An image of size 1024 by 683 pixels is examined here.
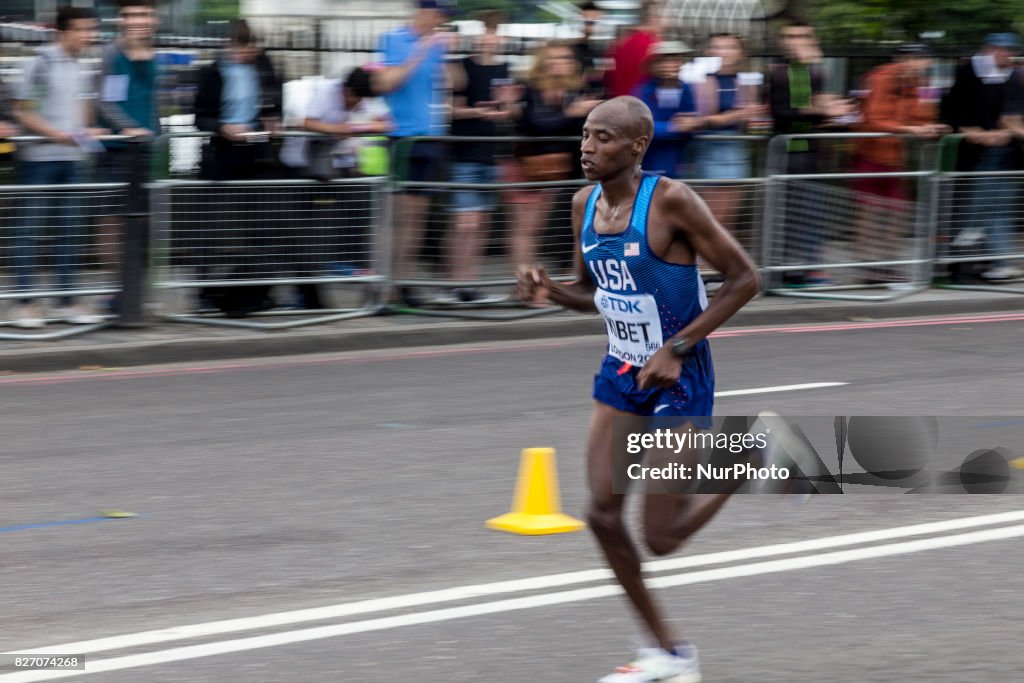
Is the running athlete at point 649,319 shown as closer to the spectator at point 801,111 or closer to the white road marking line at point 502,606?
the white road marking line at point 502,606

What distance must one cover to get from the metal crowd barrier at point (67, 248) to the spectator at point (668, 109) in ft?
13.3

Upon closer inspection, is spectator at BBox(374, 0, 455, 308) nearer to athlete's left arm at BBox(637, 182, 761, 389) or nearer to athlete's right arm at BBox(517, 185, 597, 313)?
athlete's right arm at BBox(517, 185, 597, 313)

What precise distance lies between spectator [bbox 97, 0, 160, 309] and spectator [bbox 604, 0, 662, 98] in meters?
3.68

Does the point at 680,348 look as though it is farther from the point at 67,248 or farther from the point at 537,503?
the point at 67,248

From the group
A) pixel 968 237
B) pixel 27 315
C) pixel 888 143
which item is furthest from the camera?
pixel 968 237

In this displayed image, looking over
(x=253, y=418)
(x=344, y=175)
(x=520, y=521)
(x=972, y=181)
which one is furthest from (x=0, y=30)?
(x=972, y=181)

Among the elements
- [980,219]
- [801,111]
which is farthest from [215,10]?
[980,219]

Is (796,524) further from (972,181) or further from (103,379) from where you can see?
(972,181)

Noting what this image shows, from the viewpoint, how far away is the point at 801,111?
13.4 metres

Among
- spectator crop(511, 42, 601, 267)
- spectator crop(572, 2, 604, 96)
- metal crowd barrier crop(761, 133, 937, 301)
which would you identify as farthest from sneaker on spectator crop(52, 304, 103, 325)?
metal crowd barrier crop(761, 133, 937, 301)

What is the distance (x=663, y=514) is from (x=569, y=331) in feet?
25.2

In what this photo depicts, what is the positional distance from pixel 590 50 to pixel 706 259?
859cm

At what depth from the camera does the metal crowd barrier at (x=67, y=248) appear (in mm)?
10625

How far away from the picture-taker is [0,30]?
11938mm
